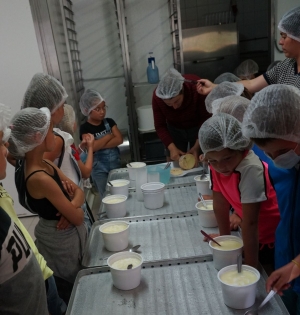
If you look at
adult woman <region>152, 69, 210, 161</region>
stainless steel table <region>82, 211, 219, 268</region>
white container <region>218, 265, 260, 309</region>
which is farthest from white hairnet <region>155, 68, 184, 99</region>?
Answer: white container <region>218, 265, 260, 309</region>

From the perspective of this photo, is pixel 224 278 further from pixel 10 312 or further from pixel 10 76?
pixel 10 76

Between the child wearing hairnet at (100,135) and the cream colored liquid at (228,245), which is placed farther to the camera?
the child wearing hairnet at (100,135)

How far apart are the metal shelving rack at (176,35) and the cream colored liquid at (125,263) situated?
2.81 meters

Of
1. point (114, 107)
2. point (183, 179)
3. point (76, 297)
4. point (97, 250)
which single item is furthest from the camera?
point (114, 107)

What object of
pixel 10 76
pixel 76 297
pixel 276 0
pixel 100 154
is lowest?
pixel 100 154

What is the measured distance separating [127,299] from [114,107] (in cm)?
319

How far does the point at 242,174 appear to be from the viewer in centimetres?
110

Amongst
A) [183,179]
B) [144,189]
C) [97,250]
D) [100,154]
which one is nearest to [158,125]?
[100,154]

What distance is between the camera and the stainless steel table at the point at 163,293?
0.96 metres

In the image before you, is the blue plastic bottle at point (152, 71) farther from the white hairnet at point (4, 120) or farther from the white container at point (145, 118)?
the white hairnet at point (4, 120)

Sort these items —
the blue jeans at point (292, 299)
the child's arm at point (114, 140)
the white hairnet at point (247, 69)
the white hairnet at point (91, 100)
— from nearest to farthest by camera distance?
the blue jeans at point (292, 299), the white hairnet at point (91, 100), the child's arm at point (114, 140), the white hairnet at point (247, 69)

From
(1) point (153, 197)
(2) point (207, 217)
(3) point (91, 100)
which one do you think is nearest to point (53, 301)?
(1) point (153, 197)

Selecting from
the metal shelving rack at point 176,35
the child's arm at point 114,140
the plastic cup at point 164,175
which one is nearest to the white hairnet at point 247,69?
the metal shelving rack at point 176,35

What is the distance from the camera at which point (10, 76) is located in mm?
3113
